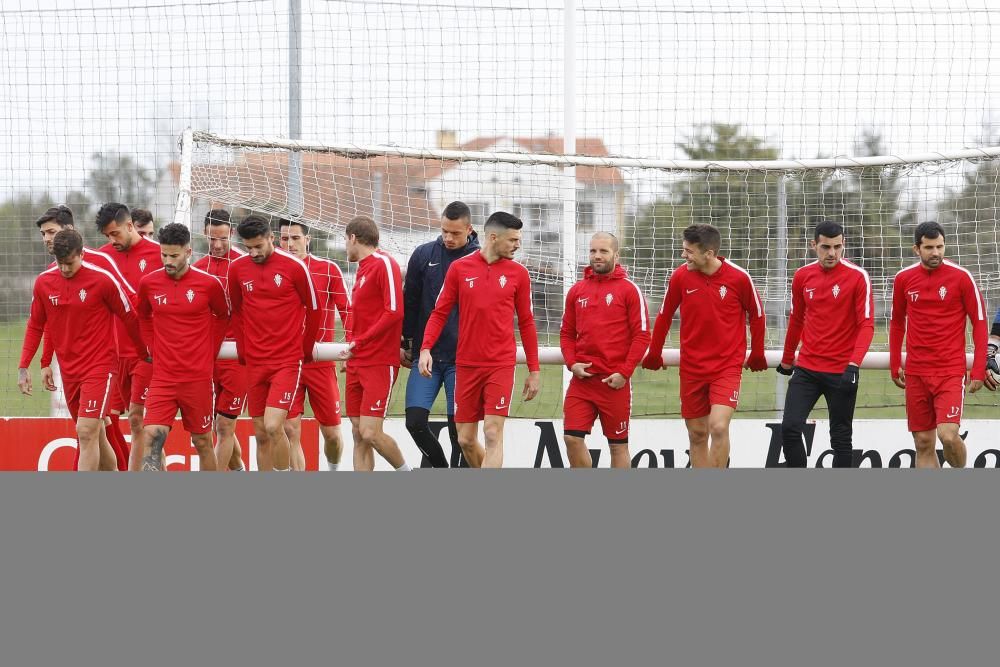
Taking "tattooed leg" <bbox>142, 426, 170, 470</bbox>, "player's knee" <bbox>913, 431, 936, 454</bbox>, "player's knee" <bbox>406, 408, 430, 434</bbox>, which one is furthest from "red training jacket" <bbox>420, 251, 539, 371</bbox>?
"player's knee" <bbox>913, 431, 936, 454</bbox>

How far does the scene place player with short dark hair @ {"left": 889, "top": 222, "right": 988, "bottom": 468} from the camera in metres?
6.79

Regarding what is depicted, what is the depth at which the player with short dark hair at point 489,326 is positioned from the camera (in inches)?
252

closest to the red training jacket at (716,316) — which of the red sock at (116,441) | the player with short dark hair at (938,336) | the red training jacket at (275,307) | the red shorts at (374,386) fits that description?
the player with short dark hair at (938,336)

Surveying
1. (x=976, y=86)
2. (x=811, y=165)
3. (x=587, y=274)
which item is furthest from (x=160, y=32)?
(x=976, y=86)

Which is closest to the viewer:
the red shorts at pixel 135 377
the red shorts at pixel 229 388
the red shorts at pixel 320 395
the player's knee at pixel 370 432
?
the player's knee at pixel 370 432

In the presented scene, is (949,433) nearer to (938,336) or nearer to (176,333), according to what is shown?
(938,336)

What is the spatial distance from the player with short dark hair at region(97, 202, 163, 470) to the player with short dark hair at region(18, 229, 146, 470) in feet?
1.17

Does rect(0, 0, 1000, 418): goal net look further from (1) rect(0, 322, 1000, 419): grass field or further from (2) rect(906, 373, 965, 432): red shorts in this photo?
(1) rect(0, 322, 1000, 419): grass field

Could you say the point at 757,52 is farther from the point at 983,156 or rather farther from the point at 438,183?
the point at 438,183

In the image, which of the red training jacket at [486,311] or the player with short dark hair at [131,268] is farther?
the player with short dark hair at [131,268]

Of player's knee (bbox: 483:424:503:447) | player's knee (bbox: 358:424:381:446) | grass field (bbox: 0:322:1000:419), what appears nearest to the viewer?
player's knee (bbox: 483:424:503:447)

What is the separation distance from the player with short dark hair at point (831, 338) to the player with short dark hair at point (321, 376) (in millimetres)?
3019

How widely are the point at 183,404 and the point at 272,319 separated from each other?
0.74 meters

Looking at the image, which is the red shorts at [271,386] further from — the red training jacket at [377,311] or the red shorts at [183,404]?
the red training jacket at [377,311]
